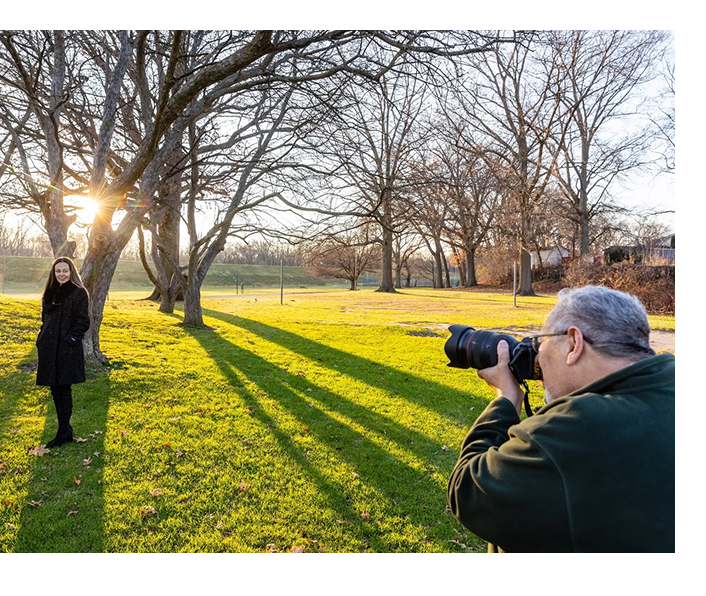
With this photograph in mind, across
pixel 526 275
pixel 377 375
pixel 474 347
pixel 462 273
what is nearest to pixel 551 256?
pixel 526 275

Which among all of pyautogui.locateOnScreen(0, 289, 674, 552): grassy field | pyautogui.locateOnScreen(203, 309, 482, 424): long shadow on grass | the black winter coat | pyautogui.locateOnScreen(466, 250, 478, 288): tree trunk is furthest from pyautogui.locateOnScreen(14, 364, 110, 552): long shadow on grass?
pyautogui.locateOnScreen(466, 250, 478, 288): tree trunk

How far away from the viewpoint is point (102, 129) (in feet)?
10.4

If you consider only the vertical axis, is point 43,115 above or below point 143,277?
above

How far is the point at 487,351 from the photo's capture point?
864 millimetres

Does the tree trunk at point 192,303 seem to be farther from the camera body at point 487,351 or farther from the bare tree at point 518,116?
the camera body at point 487,351

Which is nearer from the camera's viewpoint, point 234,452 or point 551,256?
point 234,452

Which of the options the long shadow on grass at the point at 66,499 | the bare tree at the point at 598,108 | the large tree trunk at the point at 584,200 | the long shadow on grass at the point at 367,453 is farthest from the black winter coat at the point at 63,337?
the large tree trunk at the point at 584,200

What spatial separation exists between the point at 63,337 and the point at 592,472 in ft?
7.54

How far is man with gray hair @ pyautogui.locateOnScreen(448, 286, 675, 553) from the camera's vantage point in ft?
1.87

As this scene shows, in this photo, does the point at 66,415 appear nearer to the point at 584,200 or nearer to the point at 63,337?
the point at 63,337

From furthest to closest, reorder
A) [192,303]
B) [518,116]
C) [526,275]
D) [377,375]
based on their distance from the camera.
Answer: [192,303] → [526,275] → [518,116] → [377,375]

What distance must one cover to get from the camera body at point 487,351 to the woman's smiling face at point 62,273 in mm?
2029

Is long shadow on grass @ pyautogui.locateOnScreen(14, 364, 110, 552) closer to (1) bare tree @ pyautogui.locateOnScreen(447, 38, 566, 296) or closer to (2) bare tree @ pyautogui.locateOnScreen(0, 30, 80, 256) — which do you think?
(2) bare tree @ pyautogui.locateOnScreen(0, 30, 80, 256)
